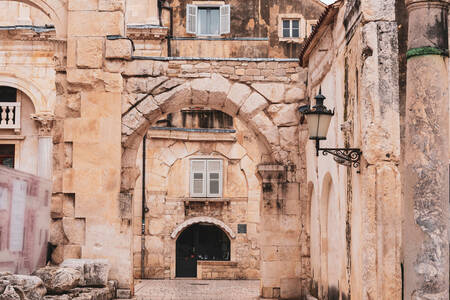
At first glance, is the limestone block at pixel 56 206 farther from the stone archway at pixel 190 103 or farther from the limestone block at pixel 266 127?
the limestone block at pixel 266 127

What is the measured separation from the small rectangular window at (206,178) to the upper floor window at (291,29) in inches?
194

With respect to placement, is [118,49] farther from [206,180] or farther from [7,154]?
[7,154]

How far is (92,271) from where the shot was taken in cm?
1104

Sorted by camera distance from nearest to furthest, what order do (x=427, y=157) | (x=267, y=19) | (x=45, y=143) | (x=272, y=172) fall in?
(x=427, y=157) → (x=272, y=172) → (x=45, y=143) → (x=267, y=19)

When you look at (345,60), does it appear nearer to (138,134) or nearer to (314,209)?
(314,209)

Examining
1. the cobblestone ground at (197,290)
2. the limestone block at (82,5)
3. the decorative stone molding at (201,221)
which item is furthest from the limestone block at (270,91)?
the decorative stone molding at (201,221)

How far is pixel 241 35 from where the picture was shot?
20.6m

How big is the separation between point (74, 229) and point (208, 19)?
36.4 feet

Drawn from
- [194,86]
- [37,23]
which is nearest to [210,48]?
[37,23]

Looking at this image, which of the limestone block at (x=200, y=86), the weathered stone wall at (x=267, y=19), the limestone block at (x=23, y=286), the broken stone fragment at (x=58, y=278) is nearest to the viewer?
the limestone block at (x=23, y=286)

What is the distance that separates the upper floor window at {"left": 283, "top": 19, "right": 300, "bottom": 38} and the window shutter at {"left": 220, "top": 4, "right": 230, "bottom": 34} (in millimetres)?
1822

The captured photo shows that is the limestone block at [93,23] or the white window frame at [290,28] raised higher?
the white window frame at [290,28]

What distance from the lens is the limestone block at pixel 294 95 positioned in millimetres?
12117

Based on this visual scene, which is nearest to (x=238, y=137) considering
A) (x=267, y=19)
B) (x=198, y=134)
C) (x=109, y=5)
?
(x=198, y=134)
